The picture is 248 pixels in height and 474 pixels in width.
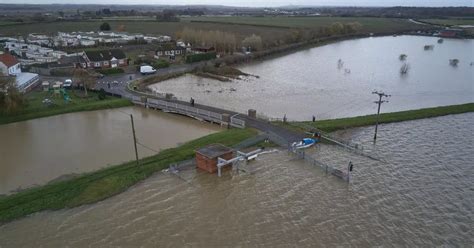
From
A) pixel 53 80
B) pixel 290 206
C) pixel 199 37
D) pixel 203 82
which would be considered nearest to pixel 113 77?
pixel 53 80

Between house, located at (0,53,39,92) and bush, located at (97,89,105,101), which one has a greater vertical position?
house, located at (0,53,39,92)

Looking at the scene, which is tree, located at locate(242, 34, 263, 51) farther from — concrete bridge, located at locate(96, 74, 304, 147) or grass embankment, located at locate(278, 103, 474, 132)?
grass embankment, located at locate(278, 103, 474, 132)

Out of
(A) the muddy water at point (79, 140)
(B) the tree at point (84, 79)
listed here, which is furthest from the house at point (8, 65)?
(A) the muddy water at point (79, 140)

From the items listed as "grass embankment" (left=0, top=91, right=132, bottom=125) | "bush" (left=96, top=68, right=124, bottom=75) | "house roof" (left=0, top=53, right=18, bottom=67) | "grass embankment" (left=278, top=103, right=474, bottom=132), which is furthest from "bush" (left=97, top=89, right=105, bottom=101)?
"grass embankment" (left=278, top=103, right=474, bottom=132)

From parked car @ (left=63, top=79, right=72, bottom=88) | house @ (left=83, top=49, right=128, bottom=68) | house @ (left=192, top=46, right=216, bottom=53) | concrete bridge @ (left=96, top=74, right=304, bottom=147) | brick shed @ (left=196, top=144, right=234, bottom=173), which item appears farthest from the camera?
house @ (left=192, top=46, right=216, bottom=53)

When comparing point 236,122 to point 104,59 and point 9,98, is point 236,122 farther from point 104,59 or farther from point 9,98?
point 104,59

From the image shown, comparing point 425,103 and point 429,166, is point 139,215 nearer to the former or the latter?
point 429,166
